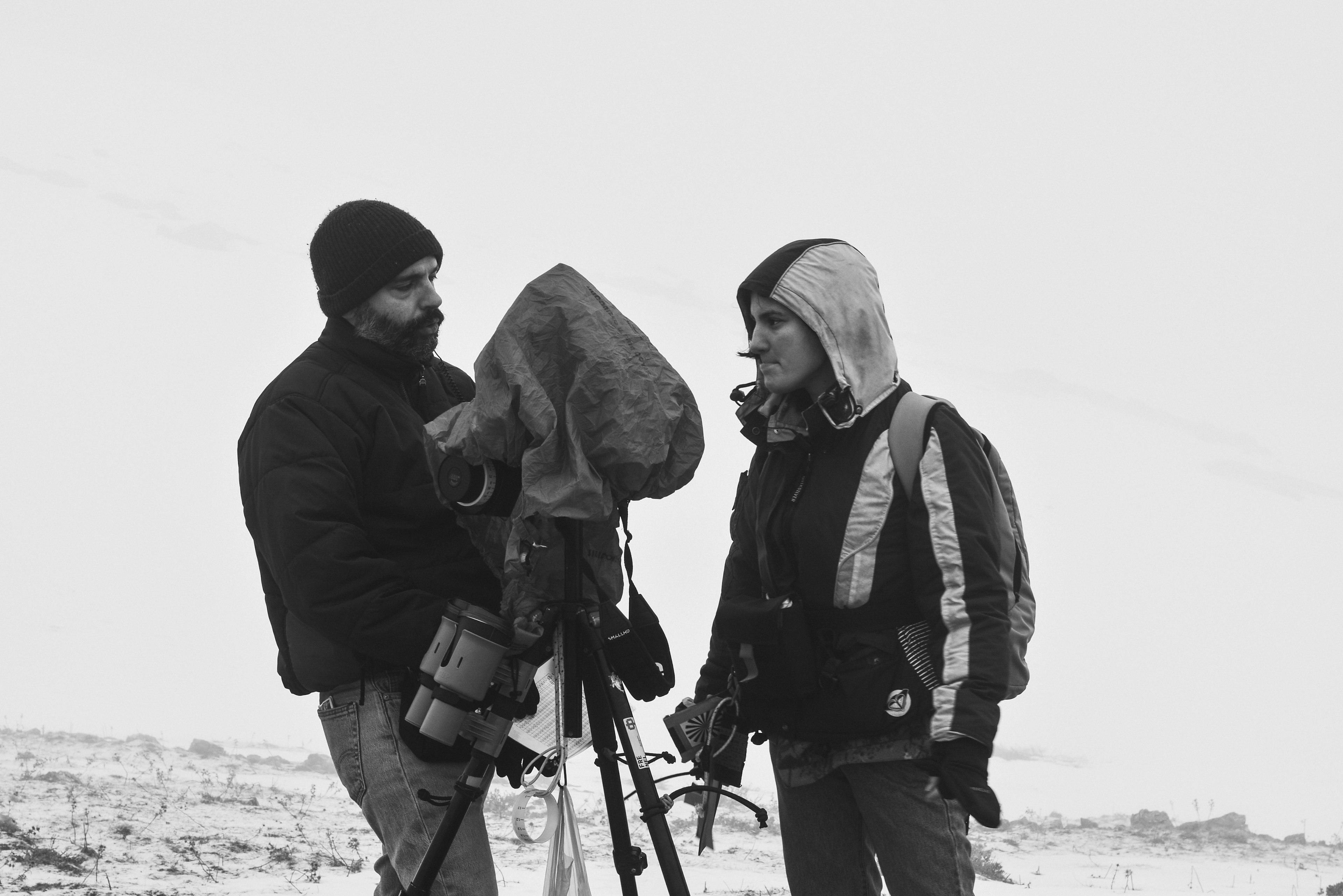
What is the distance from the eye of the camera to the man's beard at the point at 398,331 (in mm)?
2744

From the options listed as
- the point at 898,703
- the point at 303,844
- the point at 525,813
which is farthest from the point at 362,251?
the point at 303,844

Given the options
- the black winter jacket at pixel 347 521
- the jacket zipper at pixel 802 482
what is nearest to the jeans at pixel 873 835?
the jacket zipper at pixel 802 482

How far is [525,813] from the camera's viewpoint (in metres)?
2.43

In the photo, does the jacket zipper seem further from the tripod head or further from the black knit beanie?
the black knit beanie

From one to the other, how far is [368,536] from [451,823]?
1.99 feet

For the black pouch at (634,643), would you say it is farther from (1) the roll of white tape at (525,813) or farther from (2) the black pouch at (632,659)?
(1) the roll of white tape at (525,813)

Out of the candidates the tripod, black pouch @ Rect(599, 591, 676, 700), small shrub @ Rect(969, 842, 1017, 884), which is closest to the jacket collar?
the tripod

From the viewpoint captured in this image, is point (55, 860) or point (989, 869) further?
point (989, 869)

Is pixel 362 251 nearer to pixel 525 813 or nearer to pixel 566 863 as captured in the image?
pixel 525 813

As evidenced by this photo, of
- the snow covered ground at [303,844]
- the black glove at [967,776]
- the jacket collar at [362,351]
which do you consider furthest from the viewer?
the snow covered ground at [303,844]

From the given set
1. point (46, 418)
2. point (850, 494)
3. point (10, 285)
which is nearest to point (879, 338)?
point (850, 494)

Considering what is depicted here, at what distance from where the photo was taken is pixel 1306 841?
887 centimetres

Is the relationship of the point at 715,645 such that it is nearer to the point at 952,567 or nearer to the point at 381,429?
the point at 952,567

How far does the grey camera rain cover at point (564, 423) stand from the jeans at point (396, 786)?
354 millimetres
